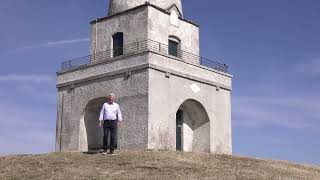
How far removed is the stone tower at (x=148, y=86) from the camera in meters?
30.0

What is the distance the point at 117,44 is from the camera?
33.2 m

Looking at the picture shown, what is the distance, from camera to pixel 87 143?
108 ft

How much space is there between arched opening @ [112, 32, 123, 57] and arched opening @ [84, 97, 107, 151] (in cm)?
302

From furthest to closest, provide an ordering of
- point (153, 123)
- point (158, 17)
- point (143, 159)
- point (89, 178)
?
point (158, 17) → point (153, 123) → point (143, 159) → point (89, 178)

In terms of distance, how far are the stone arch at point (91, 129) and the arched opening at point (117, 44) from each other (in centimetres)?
296

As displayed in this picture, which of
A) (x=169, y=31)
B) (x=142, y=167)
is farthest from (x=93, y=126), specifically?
(x=142, y=167)

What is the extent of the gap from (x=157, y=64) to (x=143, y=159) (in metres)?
8.65

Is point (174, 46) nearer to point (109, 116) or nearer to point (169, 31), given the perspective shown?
point (169, 31)

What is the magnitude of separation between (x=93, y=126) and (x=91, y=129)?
22 cm

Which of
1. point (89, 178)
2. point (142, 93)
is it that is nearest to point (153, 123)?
point (142, 93)

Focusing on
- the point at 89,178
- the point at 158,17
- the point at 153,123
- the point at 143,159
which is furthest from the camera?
the point at 158,17

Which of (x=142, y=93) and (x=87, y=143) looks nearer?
(x=142, y=93)

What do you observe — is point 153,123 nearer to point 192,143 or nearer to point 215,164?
point 192,143

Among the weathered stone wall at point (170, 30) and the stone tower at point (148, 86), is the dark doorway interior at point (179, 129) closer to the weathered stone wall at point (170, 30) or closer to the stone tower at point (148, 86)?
the stone tower at point (148, 86)
